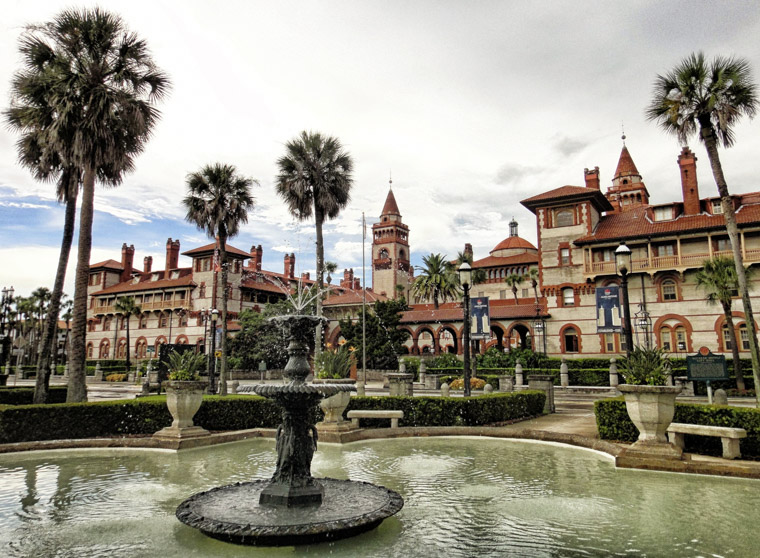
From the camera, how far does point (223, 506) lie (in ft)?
19.6

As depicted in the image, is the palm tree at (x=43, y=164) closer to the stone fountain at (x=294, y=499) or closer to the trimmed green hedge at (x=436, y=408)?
the trimmed green hedge at (x=436, y=408)

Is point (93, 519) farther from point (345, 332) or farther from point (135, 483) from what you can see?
point (345, 332)

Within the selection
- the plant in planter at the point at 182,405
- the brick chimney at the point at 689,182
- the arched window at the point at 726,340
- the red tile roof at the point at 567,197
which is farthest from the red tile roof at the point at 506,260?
the plant in planter at the point at 182,405

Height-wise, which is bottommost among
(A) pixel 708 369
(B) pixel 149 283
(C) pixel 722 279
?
(A) pixel 708 369

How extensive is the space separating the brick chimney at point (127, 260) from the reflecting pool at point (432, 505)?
7088 centimetres

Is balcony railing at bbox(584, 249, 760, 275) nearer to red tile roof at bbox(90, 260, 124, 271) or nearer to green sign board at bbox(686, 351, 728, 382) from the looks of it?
green sign board at bbox(686, 351, 728, 382)

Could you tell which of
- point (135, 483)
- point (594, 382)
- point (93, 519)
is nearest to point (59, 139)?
point (135, 483)

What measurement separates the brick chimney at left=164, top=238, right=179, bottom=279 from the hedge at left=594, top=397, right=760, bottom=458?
218 ft

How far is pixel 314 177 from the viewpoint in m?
30.7

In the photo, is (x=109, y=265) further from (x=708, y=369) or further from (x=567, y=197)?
(x=708, y=369)

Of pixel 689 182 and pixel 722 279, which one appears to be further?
pixel 689 182

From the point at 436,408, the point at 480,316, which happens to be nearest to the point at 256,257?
the point at 480,316

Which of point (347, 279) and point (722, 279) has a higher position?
point (347, 279)

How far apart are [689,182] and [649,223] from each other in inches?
200
